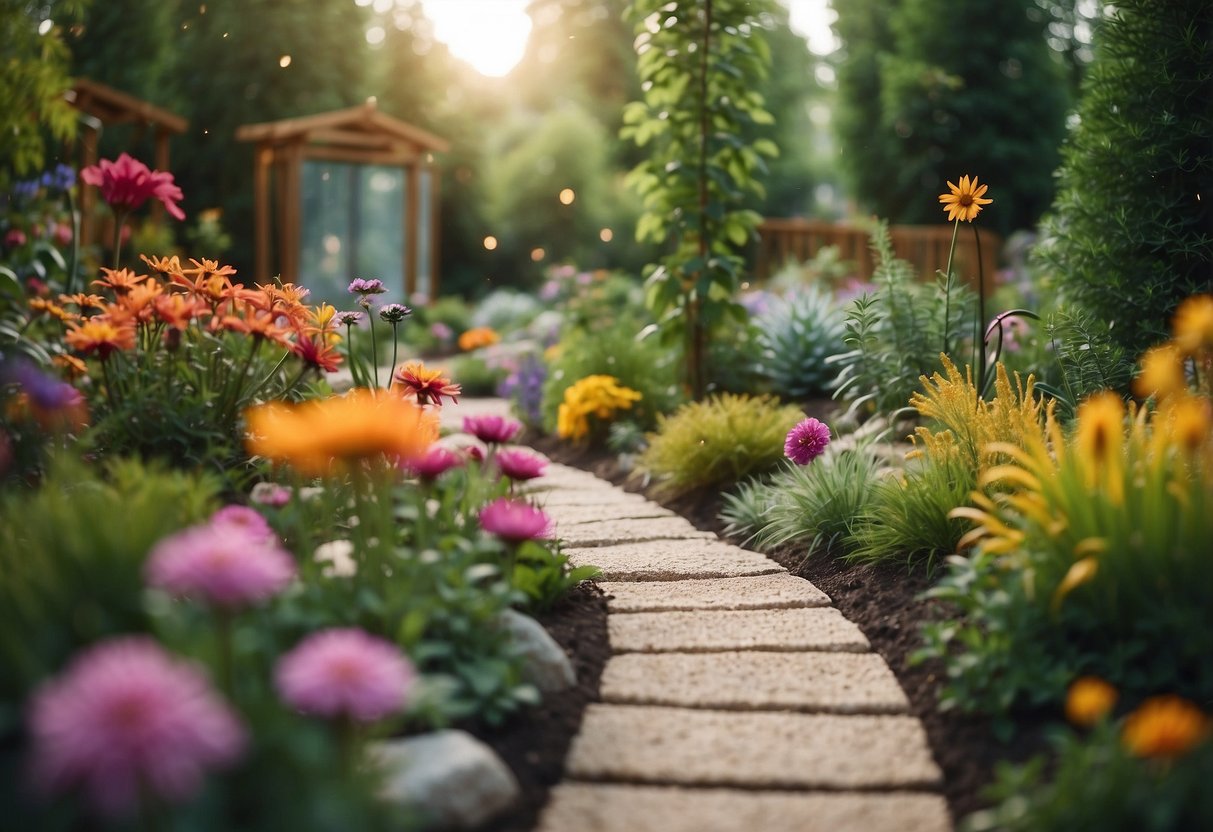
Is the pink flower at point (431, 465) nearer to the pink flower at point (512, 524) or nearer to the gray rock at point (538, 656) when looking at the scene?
the pink flower at point (512, 524)

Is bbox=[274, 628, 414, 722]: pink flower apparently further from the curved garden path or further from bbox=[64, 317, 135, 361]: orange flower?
bbox=[64, 317, 135, 361]: orange flower

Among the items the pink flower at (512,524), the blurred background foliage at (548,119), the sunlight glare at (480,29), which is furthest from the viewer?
the blurred background foliage at (548,119)

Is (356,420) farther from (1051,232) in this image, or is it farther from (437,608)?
(1051,232)

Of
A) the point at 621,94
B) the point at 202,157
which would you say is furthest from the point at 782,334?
the point at 621,94

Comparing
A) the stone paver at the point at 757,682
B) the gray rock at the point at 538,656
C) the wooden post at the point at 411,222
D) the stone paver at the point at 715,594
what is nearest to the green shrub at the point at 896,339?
the stone paver at the point at 715,594

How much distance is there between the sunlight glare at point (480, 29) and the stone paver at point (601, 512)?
420 cm

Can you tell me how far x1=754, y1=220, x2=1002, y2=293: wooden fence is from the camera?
1173 cm

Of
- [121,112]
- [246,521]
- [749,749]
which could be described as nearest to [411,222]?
[121,112]

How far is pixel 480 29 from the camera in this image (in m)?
9.37

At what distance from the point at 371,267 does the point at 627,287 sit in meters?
3.31

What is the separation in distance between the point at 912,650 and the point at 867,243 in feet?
30.4

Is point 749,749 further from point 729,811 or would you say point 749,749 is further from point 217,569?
point 217,569

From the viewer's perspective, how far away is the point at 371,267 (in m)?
12.7

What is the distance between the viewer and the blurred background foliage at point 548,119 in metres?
14.0
